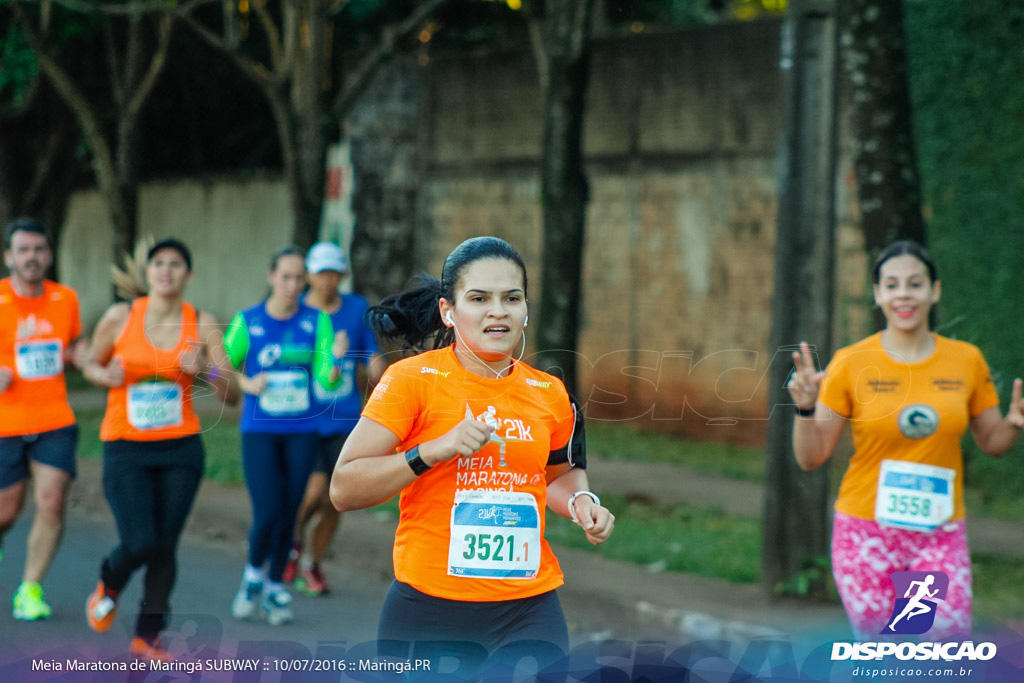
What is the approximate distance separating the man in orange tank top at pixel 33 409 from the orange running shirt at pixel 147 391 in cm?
80

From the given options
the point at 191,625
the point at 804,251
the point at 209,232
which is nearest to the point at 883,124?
the point at 804,251

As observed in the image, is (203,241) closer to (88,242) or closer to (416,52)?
(88,242)

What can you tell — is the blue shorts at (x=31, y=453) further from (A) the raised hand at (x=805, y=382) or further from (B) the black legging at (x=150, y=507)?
(A) the raised hand at (x=805, y=382)

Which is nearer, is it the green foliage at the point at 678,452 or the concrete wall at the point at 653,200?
the green foliage at the point at 678,452

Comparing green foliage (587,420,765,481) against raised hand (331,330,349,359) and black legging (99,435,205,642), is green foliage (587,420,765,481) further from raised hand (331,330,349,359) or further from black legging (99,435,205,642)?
black legging (99,435,205,642)

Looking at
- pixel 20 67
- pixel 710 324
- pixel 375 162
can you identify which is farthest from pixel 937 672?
pixel 20 67

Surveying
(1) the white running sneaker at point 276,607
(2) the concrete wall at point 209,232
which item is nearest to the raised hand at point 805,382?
(1) the white running sneaker at point 276,607

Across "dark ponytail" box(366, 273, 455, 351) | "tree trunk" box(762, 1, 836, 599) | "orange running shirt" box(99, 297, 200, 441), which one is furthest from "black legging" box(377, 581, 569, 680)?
"tree trunk" box(762, 1, 836, 599)

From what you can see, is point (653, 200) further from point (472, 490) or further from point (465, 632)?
point (465, 632)

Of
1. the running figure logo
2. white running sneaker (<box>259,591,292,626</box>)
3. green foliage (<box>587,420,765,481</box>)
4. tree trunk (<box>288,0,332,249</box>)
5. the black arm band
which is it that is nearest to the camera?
the black arm band

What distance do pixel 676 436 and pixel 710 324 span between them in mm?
1247

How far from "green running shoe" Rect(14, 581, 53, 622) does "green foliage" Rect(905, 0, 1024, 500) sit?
7.56 m

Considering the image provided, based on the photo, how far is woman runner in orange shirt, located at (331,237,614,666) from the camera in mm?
3643

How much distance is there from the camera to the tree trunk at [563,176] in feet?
32.9
